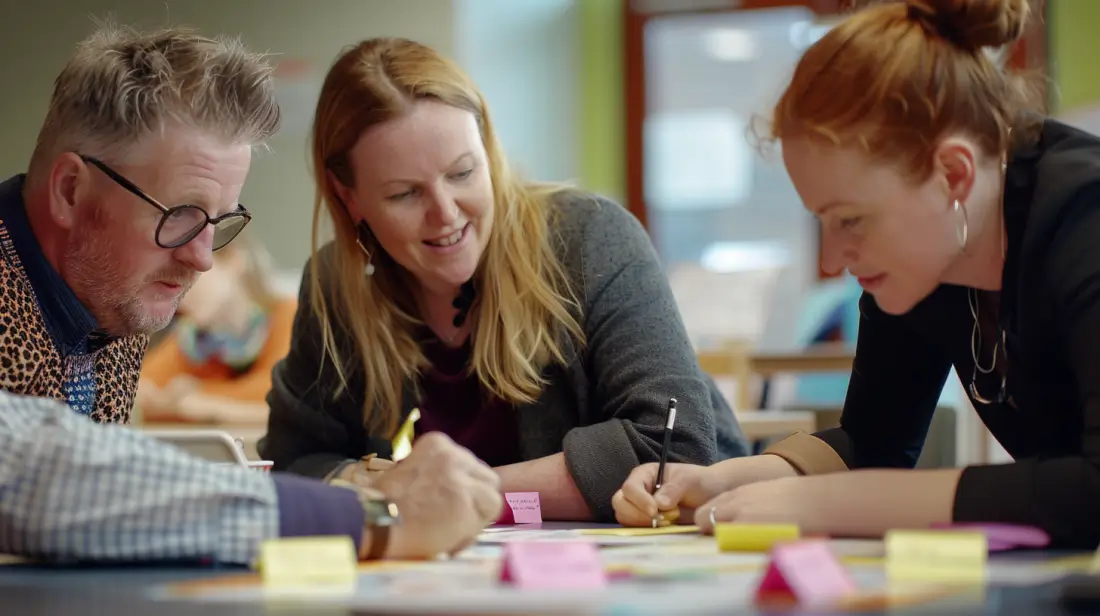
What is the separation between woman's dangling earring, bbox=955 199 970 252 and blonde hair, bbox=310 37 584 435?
695 mm

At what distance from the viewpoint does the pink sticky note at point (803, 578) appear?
Answer: 0.89 meters

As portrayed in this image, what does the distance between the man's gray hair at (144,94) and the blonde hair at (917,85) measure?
0.72m

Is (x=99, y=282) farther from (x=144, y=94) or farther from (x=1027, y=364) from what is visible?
(x=1027, y=364)

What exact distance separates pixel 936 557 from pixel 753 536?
0.23m

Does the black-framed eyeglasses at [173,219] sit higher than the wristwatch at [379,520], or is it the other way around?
the black-framed eyeglasses at [173,219]

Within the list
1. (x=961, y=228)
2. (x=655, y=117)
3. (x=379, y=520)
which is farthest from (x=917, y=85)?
(x=655, y=117)

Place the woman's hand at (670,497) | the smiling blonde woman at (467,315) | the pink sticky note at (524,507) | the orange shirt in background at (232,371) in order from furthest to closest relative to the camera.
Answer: the orange shirt in background at (232,371), the smiling blonde woman at (467,315), the pink sticky note at (524,507), the woman's hand at (670,497)

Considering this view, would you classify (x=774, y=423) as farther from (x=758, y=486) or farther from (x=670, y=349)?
(x=758, y=486)

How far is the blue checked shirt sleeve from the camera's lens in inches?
42.3

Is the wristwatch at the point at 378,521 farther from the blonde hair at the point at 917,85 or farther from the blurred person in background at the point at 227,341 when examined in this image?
the blurred person in background at the point at 227,341

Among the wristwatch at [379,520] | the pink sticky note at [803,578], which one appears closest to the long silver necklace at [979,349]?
the pink sticky note at [803,578]

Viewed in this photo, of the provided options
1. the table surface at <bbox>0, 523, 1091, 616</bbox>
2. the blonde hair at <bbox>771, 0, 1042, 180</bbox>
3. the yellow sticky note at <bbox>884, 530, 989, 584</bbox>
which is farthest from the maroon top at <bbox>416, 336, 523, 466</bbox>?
the yellow sticky note at <bbox>884, 530, 989, 584</bbox>

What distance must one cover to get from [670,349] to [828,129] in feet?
2.03

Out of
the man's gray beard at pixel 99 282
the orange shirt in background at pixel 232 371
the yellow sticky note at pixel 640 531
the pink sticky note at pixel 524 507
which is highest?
the man's gray beard at pixel 99 282
